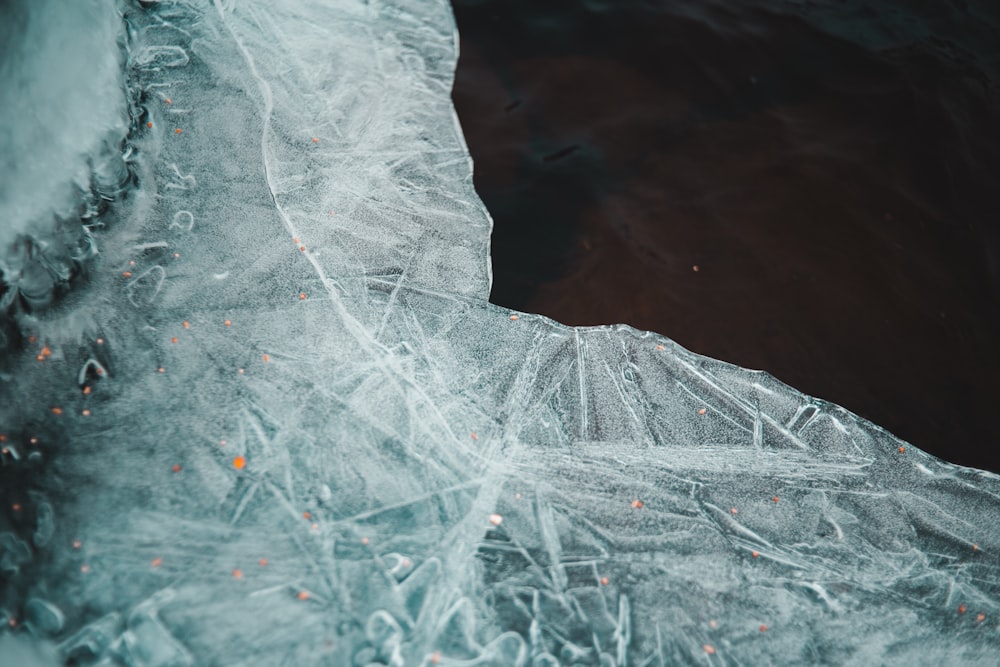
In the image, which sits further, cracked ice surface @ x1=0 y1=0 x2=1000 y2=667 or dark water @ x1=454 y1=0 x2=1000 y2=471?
dark water @ x1=454 y1=0 x2=1000 y2=471

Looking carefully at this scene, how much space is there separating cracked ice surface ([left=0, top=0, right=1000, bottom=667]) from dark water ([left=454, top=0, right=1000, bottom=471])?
165mm

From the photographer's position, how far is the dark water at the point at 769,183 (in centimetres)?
204

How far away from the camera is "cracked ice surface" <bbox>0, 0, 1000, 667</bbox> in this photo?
4.63ft

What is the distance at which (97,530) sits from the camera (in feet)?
4.73

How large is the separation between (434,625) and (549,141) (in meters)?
1.68

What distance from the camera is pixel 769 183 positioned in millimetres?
2406

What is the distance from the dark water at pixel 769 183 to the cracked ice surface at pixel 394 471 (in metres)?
0.16

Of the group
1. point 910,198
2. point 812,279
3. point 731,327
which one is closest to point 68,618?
point 731,327

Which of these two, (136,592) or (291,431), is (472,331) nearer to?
(291,431)

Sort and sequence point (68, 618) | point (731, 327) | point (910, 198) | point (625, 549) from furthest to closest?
point (910, 198) → point (731, 327) → point (625, 549) → point (68, 618)

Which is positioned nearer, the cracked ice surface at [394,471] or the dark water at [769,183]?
the cracked ice surface at [394,471]

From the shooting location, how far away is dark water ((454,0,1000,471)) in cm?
204

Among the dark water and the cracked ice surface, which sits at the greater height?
the dark water

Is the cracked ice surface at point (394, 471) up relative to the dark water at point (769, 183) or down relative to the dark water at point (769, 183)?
down
